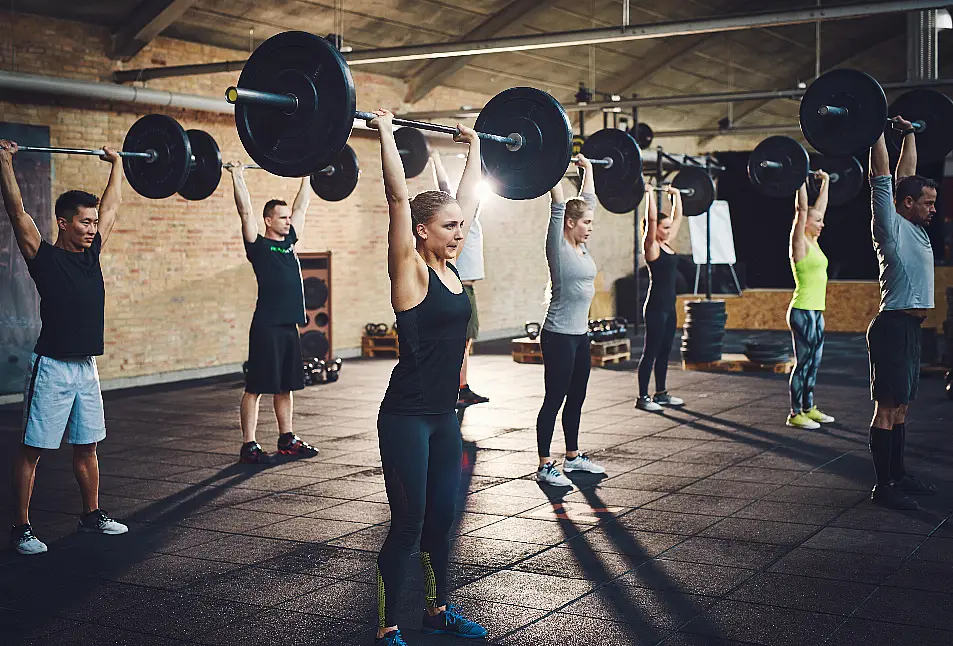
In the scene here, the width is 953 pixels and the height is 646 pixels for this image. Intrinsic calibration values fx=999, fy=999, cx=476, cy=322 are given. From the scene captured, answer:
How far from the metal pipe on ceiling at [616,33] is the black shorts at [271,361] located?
3.47 m

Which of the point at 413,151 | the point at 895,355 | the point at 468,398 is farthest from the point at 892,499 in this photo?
the point at 468,398

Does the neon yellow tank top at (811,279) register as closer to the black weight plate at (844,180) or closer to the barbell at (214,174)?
the black weight plate at (844,180)

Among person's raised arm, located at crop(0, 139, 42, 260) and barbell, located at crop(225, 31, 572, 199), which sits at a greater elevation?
barbell, located at crop(225, 31, 572, 199)

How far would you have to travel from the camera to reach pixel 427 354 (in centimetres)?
263

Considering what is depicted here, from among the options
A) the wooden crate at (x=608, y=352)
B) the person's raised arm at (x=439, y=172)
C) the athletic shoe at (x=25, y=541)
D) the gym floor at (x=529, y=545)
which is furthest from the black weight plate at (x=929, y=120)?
the wooden crate at (x=608, y=352)

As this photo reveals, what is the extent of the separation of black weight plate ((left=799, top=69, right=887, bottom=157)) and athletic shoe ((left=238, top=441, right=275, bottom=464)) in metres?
3.14

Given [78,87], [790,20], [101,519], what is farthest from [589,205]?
[78,87]

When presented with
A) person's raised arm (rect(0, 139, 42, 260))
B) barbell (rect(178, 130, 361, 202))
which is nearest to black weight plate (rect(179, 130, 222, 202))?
barbell (rect(178, 130, 361, 202))

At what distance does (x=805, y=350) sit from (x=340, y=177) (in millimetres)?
3009

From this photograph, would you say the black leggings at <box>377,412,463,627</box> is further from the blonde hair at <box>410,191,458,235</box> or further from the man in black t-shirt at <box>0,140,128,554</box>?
the man in black t-shirt at <box>0,140,128,554</box>

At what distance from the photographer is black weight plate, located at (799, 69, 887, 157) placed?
168 inches

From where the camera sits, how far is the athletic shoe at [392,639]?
2.62 m

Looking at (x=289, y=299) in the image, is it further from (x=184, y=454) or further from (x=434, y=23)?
(x=434, y=23)

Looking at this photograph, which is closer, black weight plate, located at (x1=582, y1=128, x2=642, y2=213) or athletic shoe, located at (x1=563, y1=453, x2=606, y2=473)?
athletic shoe, located at (x1=563, y1=453, x2=606, y2=473)
